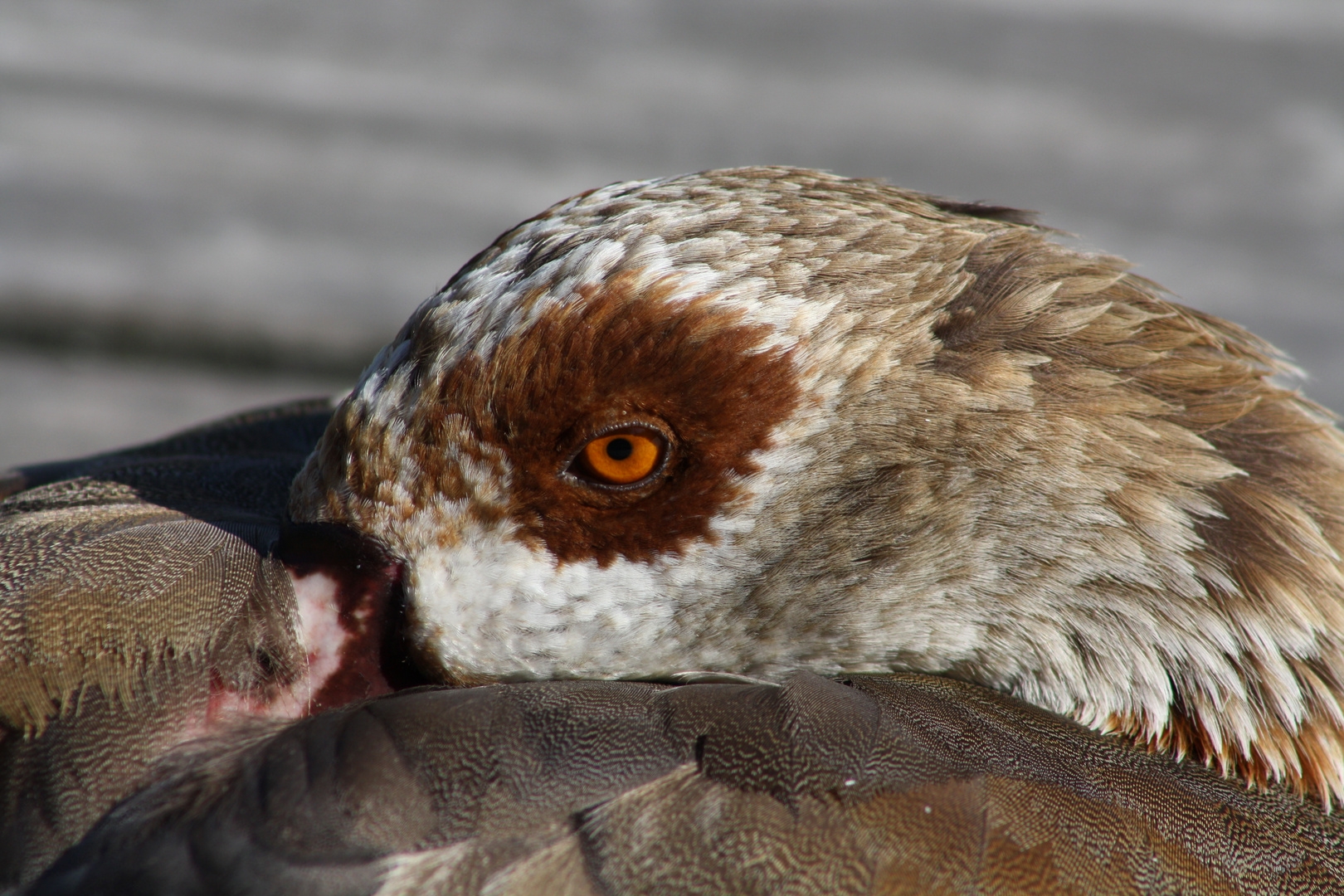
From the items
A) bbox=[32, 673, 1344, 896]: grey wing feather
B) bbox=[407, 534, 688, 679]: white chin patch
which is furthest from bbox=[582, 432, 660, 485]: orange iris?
bbox=[32, 673, 1344, 896]: grey wing feather

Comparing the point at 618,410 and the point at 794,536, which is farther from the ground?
the point at 618,410

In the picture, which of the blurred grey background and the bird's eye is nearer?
the bird's eye

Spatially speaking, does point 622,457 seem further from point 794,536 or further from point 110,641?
point 110,641

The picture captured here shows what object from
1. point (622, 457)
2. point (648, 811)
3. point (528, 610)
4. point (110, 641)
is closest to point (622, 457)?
point (622, 457)

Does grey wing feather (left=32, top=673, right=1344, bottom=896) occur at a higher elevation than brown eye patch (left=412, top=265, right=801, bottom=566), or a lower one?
lower

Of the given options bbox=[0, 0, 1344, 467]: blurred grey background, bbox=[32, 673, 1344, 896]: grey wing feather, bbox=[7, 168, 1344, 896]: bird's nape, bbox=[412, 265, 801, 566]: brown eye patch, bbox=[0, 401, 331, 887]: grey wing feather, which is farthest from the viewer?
bbox=[0, 0, 1344, 467]: blurred grey background

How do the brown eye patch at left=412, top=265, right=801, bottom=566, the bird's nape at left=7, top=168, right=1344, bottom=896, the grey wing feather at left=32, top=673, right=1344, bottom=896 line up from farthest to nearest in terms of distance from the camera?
1. the brown eye patch at left=412, top=265, right=801, bottom=566
2. the bird's nape at left=7, top=168, right=1344, bottom=896
3. the grey wing feather at left=32, top=673, right=1344, bottom=896

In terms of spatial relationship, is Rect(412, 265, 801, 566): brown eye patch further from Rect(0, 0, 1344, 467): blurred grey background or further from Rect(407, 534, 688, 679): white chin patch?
Rect(0, 0, 1344, 467): blurred grey background

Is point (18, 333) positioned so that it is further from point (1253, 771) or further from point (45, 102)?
point (1253, 771)
